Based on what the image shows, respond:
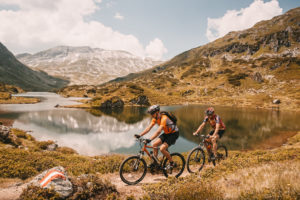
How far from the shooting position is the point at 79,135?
43.9 metres

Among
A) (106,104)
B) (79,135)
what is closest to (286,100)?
(106,104)

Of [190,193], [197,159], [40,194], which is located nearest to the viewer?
[40,194]

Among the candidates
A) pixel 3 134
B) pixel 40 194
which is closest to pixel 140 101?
pixel 3 134

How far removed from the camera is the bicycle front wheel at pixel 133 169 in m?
8.68

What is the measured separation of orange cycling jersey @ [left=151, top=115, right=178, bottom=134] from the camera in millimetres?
8617

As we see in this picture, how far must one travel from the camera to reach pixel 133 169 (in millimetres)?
8867

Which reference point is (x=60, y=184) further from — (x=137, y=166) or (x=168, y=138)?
(x=168, y=138)

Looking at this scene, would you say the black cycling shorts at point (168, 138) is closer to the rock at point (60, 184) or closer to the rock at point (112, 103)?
the rock at point (60, 184)

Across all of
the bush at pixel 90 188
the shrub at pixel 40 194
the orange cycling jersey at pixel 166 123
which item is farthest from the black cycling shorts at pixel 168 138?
the shrub at pixel 40 194

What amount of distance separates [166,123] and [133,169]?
10.1ft

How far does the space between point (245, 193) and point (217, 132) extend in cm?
623

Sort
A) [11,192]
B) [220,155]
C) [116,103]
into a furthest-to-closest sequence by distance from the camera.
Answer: [116,103] < [220,155] < [11,192]

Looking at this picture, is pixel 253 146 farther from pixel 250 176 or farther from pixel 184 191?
pixel 184 191

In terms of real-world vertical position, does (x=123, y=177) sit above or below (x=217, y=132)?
below
